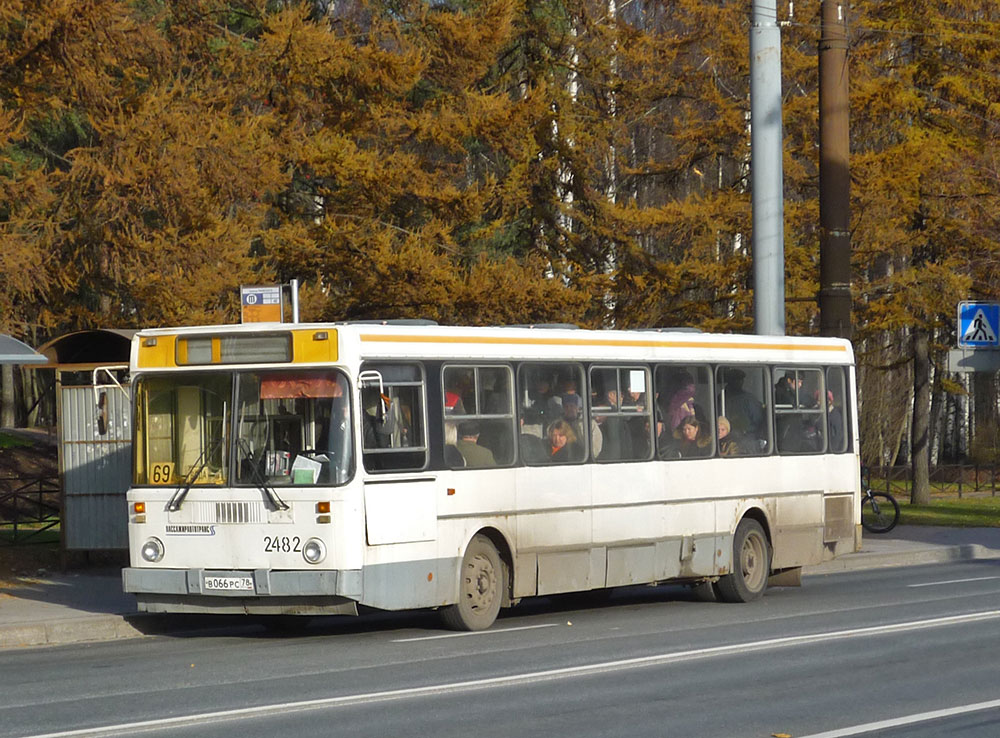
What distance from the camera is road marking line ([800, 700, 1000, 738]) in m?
9.01

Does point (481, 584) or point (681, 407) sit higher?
point (681, 407)

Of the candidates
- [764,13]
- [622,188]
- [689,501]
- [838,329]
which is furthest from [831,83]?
[622,188]

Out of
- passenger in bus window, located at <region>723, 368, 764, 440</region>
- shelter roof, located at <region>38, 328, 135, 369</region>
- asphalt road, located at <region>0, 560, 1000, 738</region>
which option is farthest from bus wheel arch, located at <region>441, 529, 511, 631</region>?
shelter roof, located at <region>38, 328, 135, 369</region>

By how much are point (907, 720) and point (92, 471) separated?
11858mm

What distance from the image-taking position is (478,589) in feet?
47.8

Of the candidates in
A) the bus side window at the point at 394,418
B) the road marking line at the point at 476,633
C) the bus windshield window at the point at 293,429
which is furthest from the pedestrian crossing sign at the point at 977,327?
the bus windshield window at the point at 293,429

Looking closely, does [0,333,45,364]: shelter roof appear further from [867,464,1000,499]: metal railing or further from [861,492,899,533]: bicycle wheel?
[867,464,1000,499]: metal railing

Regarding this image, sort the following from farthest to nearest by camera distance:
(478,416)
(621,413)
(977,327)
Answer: (977,327)
(621,413)
(478,416)

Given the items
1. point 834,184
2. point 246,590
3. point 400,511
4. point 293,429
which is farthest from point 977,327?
point 246,590

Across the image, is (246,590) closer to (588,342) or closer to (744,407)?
(588,342)

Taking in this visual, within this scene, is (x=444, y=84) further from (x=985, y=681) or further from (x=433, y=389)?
(x=985, y=681)

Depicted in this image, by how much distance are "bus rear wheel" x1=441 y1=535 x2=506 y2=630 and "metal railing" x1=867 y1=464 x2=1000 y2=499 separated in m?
26.9

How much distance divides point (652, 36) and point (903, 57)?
5.20 metres

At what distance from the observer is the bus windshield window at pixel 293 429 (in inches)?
533
